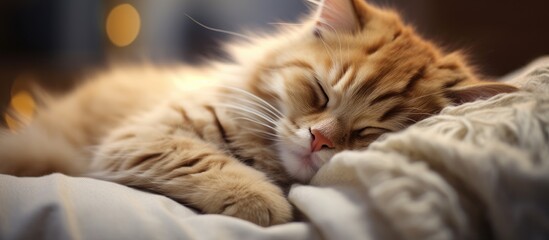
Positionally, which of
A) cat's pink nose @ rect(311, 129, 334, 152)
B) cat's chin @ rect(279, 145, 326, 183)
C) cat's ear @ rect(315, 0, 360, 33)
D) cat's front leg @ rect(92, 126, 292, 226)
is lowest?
cat's front leg @ rect(92, 126, 292, 226)

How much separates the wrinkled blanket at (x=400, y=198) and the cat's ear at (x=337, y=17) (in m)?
0.42

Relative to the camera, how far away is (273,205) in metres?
0.87

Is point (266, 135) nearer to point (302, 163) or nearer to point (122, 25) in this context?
point (302, 163)

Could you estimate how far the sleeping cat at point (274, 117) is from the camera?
3.14 feet

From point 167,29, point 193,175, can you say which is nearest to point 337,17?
point 193,175

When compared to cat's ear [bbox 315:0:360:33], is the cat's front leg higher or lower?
lower

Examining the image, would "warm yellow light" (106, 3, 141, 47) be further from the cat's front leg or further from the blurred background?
the cat's front leg

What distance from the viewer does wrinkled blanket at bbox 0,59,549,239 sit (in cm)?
62

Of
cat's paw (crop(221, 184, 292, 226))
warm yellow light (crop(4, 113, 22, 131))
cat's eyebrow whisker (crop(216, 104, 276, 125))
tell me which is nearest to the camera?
cat's paw (crop(221, 184, 292, 226))

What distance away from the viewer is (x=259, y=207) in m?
0.87

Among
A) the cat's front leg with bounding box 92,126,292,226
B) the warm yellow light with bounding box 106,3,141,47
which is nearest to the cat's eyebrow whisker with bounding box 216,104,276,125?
the cat's front leg with bounding box 92,126,292,226

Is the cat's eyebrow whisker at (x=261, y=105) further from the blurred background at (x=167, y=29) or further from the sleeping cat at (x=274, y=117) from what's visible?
the blurred background at (x=167, y=29)

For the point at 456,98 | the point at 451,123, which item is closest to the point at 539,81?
the point at 456,98

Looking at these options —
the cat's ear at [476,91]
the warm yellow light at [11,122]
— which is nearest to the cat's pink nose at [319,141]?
the cat's ear at [476,91]
